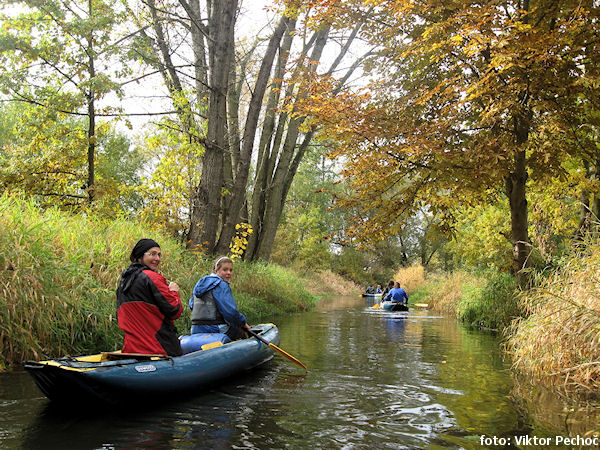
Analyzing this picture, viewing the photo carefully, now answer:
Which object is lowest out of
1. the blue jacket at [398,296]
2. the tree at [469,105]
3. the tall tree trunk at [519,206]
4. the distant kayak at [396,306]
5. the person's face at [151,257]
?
the distant kayak at [396,306]

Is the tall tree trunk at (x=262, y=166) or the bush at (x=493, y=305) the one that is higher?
the tall tree trunk at (x=262, y=166)

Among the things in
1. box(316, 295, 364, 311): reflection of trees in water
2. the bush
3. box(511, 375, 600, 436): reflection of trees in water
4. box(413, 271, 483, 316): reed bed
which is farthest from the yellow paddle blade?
box(316, 295, 364, 311): reflection of trees in water

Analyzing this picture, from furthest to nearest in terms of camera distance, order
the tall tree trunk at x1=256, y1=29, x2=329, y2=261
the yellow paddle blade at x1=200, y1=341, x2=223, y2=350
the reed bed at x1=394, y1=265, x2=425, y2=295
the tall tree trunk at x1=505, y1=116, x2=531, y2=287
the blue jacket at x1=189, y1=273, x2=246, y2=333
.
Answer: the reed bed at x1=394, y1=265, x2=425, y2=295, the tall tree trunk at x1=256, y1=29, x2=329, y2=261, the tall tree trunk at x1=505, y1=116, x2=531, y2=287, the blue jacket at x1=189, y1=273, x2=246, y2=333, the yellow paddle blade at x1=200, y1=341, x2=223, y2=350

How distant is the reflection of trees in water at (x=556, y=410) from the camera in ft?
12.8

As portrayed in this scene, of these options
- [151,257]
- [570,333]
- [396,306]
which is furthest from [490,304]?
[151,257]

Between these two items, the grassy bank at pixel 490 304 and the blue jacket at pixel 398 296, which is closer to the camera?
the grassy bank at pixel 490 304

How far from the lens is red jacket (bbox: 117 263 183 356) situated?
451 centimetres

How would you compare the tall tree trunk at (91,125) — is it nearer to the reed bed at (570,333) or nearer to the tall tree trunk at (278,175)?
the tall tree trunk at (278,175)

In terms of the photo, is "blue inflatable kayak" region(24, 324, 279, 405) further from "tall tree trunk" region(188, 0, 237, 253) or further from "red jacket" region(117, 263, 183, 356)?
"tall tree trunk" region(188, 0, 237, 253)

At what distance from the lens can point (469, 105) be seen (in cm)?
930

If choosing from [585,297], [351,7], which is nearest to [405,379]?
[585,297]

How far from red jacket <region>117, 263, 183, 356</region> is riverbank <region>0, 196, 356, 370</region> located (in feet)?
4.35

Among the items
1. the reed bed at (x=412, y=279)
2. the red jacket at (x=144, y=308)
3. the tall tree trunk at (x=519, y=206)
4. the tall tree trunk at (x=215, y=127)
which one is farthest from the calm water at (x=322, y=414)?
the reed bed at (x=412, y=279)

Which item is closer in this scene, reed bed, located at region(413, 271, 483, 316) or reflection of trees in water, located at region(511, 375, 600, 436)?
reflection of trees in water, located at region(511, 375, 600, 436)
